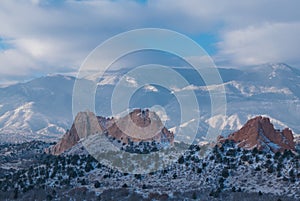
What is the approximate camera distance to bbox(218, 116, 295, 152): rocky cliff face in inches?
4975

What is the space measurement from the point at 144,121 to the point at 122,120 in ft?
31.4

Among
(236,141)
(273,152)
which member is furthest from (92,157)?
(273,152)

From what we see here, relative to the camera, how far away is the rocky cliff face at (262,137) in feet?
415

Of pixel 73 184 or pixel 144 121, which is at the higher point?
pixel 144 121

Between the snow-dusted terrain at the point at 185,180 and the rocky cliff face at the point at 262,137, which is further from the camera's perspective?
the rocky cliff face at the point at 262,137

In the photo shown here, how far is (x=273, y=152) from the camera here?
12288 cm

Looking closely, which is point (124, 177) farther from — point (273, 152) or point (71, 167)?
point (273, 152)

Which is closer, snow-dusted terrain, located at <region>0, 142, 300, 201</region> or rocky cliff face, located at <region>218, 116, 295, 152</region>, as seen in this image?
snow-dusted terrain, located at <region>0, 142, 300, 201</region>

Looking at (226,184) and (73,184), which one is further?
(73,184)

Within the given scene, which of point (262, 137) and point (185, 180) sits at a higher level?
point (262, 137)

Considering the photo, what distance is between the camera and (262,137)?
425ft

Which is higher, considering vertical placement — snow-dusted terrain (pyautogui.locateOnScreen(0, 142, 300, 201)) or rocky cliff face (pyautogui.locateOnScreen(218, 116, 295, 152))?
rocky cliff face (pyautogui.locateOnScreen(218, 116, 295, 152))

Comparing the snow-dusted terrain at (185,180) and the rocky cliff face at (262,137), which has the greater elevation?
the rocky cliff face at (262,137)

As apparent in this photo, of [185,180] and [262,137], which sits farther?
[262,137]
